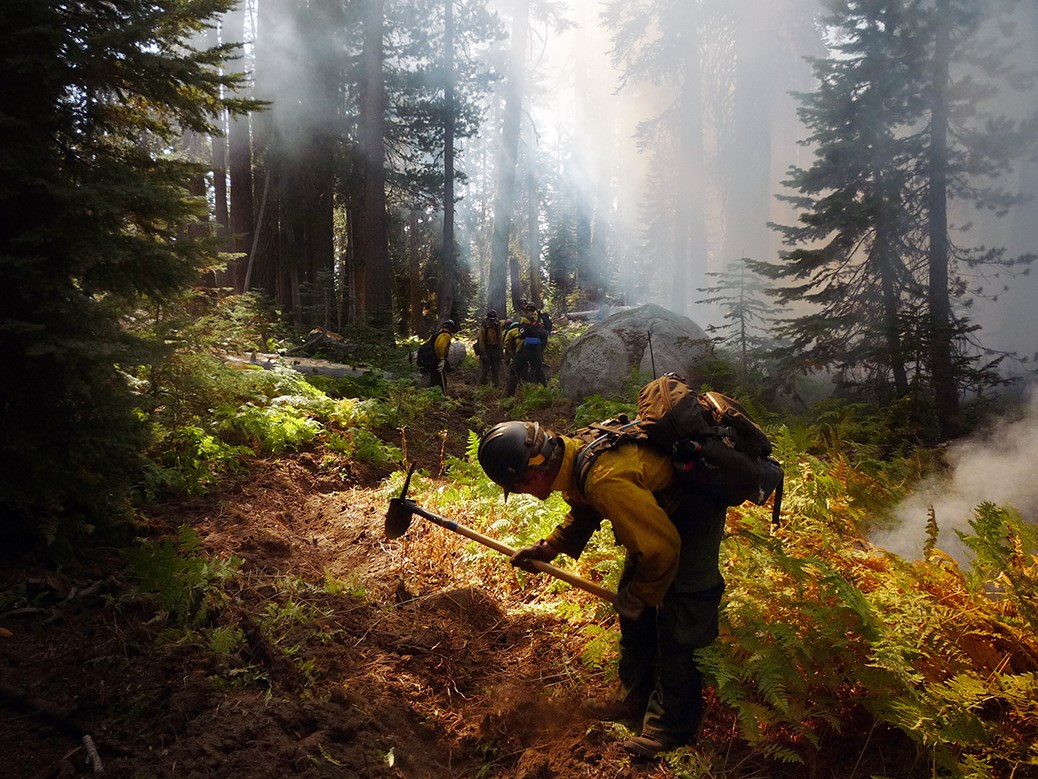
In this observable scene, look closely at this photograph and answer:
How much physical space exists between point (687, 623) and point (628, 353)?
31.4 feet

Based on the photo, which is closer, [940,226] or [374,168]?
[940,226]

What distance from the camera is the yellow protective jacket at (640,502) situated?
2.62 meters

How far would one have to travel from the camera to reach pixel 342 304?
20.8m

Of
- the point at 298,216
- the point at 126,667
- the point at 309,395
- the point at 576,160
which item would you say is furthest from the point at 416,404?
the point at 576,160

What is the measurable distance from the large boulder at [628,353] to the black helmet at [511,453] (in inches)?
339

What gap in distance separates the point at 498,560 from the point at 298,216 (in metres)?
16.7

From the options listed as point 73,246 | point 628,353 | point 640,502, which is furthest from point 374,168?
point 640,502

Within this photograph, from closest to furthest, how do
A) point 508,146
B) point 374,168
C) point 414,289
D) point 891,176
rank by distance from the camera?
point 891,176
point 374,168
point 508,146
point 414,289

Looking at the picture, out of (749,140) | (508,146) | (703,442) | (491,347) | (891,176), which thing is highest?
(749,140)

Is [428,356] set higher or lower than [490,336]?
lower

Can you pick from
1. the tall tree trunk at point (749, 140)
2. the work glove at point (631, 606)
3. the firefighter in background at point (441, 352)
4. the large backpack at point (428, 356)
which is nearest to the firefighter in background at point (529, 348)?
the firefighter in background at point (441, 352)

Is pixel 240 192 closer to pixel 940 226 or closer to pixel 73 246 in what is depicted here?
pixel 73 246

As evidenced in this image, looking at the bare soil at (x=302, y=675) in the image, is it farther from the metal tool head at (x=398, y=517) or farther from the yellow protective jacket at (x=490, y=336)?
the yellow protective jacket at (x=490, y=336)

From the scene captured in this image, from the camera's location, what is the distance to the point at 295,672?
3004 mm
